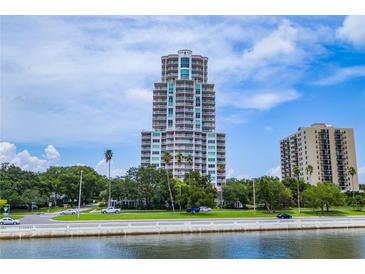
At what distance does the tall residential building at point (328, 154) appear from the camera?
14975 cm

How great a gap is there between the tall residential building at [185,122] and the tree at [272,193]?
130ft

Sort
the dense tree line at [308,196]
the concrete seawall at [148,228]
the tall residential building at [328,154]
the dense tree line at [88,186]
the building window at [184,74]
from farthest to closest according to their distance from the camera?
the tall residential building at [328,154] → the building window at [184,74] → the dense tree line at [88,186] → the dense tree line at [308,196] → the concrete seawall at [148,228]

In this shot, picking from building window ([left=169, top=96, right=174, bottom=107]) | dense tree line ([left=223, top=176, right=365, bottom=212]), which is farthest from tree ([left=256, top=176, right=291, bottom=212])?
building window ([left=169, top=96, right=174, bottom=107])

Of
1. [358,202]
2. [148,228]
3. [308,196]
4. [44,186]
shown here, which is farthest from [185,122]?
[148,228]

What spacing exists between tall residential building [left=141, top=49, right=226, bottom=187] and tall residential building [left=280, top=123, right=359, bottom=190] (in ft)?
152

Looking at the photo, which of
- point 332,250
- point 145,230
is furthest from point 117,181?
point 332,250

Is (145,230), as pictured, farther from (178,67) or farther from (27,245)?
(178,67)

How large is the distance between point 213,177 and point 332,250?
9386cm

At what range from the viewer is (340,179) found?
493 ft

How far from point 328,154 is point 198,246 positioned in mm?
133605

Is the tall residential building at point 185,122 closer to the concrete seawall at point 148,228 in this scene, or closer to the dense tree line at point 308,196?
the dense tree line at point 308,196

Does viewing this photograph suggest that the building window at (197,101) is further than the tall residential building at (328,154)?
No

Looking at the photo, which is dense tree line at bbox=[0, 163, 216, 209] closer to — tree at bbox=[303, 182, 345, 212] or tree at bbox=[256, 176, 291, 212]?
tree at bbox=[256, 176, 291, 212]

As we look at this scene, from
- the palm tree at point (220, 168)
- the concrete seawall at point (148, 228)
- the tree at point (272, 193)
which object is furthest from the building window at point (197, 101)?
the concrete seawall at point (148, 228)
